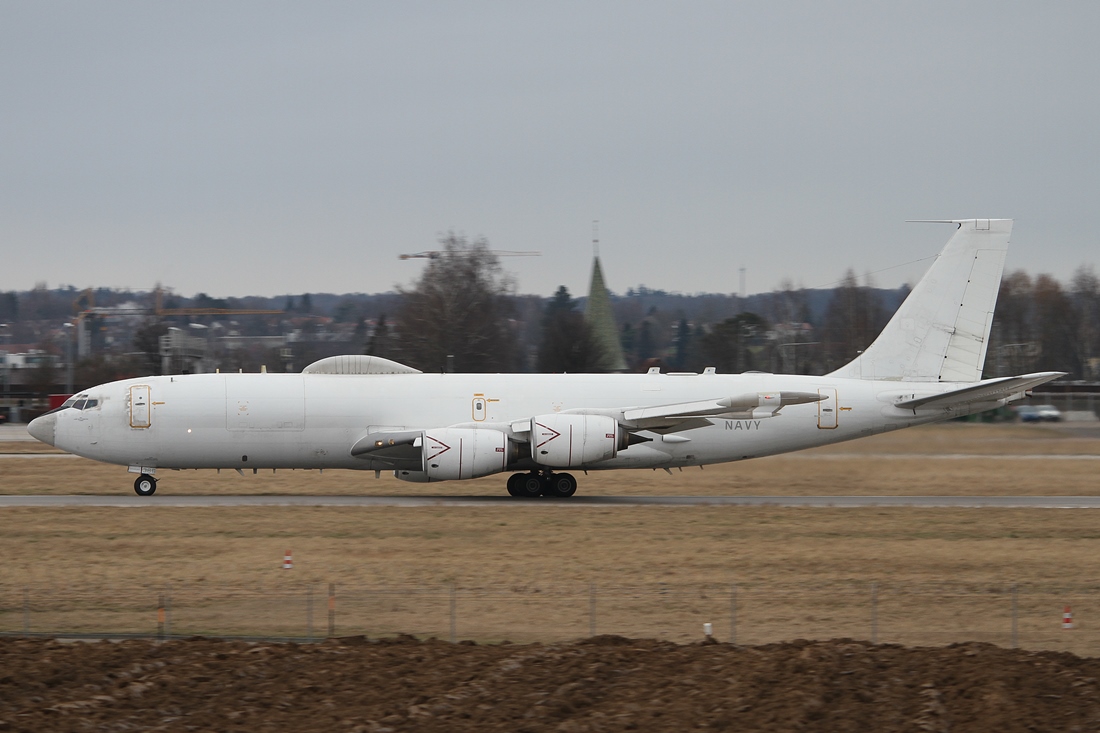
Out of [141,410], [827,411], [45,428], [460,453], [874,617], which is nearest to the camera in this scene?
[874,617]

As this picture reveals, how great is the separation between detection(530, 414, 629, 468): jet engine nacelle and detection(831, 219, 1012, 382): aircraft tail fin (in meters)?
9.66

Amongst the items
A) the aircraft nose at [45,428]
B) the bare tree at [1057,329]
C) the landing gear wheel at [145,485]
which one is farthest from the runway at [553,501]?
the bare tree at [1057,329]

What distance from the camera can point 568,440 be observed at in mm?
34812

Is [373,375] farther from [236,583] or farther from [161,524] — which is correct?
[236,583]

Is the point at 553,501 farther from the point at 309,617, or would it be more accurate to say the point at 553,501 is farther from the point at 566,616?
the point at 309,617

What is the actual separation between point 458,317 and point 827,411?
5581 centimetres

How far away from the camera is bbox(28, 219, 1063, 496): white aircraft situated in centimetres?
3506

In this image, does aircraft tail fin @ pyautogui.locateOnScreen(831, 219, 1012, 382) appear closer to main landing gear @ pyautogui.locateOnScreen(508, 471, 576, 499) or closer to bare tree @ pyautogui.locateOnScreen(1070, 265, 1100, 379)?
main landing gear @ pyautogui.locateOnScreen(508, 471, 576, 499)

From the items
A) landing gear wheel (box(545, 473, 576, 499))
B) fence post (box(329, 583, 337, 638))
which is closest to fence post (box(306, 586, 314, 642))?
fence post (box(329, 583, 337, 638))

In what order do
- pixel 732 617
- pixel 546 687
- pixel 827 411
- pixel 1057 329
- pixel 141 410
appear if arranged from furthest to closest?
1. pixel 1057 329
2. pixel 827 411
3. pixel 141 410
4. pixel 732 617
5. pixel 546 687

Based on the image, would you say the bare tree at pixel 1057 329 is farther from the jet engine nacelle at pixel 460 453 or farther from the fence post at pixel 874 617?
the fence post at pixel 874 617

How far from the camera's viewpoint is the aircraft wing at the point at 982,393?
1351 inches

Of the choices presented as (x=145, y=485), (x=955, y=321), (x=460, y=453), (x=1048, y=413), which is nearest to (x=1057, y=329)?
(x=1048, y=413)

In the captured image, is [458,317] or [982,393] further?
[458,317]
